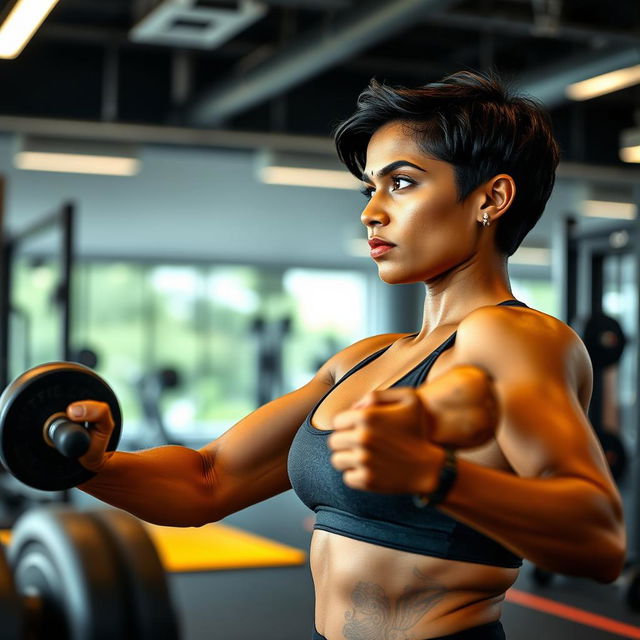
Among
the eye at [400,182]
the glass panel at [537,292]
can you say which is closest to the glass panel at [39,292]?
Result: the glass panel at [537,292]

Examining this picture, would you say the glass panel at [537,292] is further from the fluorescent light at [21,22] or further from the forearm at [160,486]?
the forearm at [160,486]

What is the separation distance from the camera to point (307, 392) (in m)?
1.58

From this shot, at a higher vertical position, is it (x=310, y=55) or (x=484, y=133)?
(x=310, y=55)

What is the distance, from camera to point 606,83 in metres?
5.65

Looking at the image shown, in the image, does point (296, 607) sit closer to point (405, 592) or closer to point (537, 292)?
point (405, 592)

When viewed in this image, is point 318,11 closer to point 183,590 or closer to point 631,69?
point 631,69

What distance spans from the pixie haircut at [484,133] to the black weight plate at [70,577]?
66 centimetres

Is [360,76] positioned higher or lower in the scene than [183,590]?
higher

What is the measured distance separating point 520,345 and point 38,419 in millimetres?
689

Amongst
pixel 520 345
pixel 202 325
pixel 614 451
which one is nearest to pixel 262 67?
pixel 614 451

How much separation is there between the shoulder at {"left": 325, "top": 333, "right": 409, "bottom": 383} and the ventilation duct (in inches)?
148

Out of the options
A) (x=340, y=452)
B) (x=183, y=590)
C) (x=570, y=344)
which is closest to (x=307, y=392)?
(x=570, y=344)

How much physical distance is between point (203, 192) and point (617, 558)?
9797mm

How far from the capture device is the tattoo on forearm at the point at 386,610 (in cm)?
128
